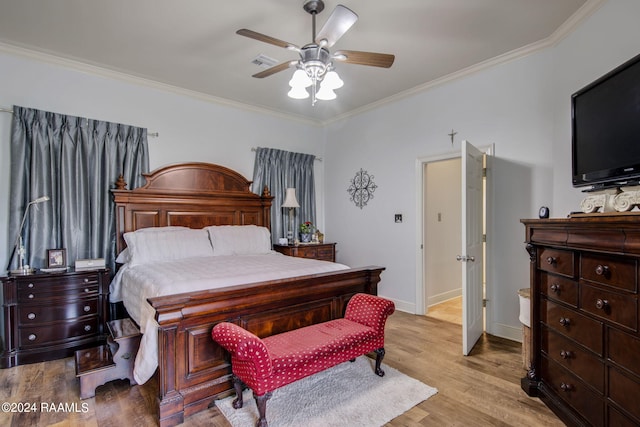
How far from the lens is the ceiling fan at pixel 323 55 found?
206 cm

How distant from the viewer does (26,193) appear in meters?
3.16

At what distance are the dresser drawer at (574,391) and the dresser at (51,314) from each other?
148 inches

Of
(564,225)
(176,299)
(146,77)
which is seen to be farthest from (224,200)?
(564,225)

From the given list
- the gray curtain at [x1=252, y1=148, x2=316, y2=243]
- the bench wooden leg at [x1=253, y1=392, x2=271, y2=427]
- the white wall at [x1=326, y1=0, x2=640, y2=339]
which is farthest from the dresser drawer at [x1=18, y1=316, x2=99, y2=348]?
the white wall at [x1=326, y1=0, x2=640, y2=339]

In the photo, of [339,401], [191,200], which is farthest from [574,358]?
[191,200]

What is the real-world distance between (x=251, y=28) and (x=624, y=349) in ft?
10.9

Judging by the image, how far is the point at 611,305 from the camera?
1.58 meters

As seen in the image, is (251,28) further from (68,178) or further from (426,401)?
(426,401)

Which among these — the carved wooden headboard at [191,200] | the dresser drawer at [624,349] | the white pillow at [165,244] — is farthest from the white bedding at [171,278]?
the dresser drawer at [624,349]

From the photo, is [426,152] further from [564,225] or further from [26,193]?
[26,193]

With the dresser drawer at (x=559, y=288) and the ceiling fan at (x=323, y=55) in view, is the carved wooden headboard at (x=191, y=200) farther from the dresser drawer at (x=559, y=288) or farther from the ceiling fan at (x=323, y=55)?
the dresser drawer at (x=559, y=288)

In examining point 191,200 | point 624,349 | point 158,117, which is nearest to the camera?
point 624,349

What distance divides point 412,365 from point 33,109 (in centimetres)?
433

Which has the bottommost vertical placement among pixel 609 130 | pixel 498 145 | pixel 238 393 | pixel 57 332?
pixel 238 393
